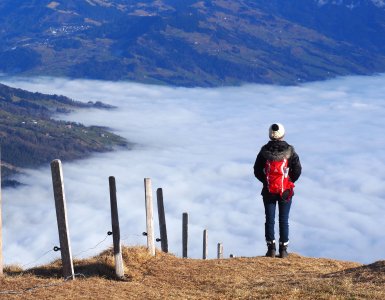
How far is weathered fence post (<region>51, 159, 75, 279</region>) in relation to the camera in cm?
1609

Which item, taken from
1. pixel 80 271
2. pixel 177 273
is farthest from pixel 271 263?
pixel 80 271

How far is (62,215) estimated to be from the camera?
16.3m

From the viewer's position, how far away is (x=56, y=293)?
15.0 metres

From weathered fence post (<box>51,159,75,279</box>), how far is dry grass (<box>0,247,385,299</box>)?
0.40 metres

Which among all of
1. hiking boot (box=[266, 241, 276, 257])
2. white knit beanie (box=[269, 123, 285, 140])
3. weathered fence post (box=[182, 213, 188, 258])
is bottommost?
weathered fence post (box=[182, 213, 188, 258])

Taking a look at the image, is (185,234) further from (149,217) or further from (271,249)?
(149,217)

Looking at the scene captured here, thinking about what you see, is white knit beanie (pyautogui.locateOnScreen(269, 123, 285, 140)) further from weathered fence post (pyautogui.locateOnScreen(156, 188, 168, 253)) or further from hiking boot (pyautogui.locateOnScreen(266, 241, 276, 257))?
weathered fence post (pyautogui.locateOnScreen(156, 188, 168, 253))

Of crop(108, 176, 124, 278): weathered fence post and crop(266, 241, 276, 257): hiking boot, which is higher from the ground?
crop(108, 176, 124, 278): weathered fence post

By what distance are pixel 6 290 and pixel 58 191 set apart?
2601 mm

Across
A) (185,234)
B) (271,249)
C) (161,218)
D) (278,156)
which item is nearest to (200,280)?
(271,249)

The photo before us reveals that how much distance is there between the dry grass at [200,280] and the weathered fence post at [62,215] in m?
0.40

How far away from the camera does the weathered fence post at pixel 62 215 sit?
1609 centimetres

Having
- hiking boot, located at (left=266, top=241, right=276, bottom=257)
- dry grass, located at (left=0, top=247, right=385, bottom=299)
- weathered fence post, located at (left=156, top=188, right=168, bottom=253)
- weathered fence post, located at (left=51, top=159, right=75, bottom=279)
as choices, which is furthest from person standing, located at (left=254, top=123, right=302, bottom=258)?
weathered fence post, located at (left=51, top=159, right=75, bottom=279)

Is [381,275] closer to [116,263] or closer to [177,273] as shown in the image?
[177,273]
